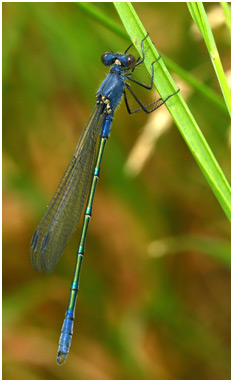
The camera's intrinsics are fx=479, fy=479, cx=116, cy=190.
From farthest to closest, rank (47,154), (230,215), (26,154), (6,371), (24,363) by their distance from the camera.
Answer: (47,154) < (26,154) < (24,363) < (6,371) < (230,215)

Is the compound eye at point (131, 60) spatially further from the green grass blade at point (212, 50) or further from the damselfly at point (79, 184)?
the green grass blade at point (212, 50)

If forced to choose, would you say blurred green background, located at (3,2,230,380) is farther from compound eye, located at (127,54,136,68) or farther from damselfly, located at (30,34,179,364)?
compound eye, located at (127,54,136,68)

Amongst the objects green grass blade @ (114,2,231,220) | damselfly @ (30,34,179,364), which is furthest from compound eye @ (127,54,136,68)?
green grass blade @ (114,2,231,220)

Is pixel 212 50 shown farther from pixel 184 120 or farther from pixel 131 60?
pixel 131 60

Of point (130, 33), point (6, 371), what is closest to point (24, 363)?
point (6, 371)

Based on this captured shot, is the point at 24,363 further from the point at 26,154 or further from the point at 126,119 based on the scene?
the point at 126,119

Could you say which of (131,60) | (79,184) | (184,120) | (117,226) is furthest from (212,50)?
(117,226)

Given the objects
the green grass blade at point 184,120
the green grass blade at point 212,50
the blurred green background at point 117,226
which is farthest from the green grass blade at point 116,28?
the blurred green background at point 117,226
